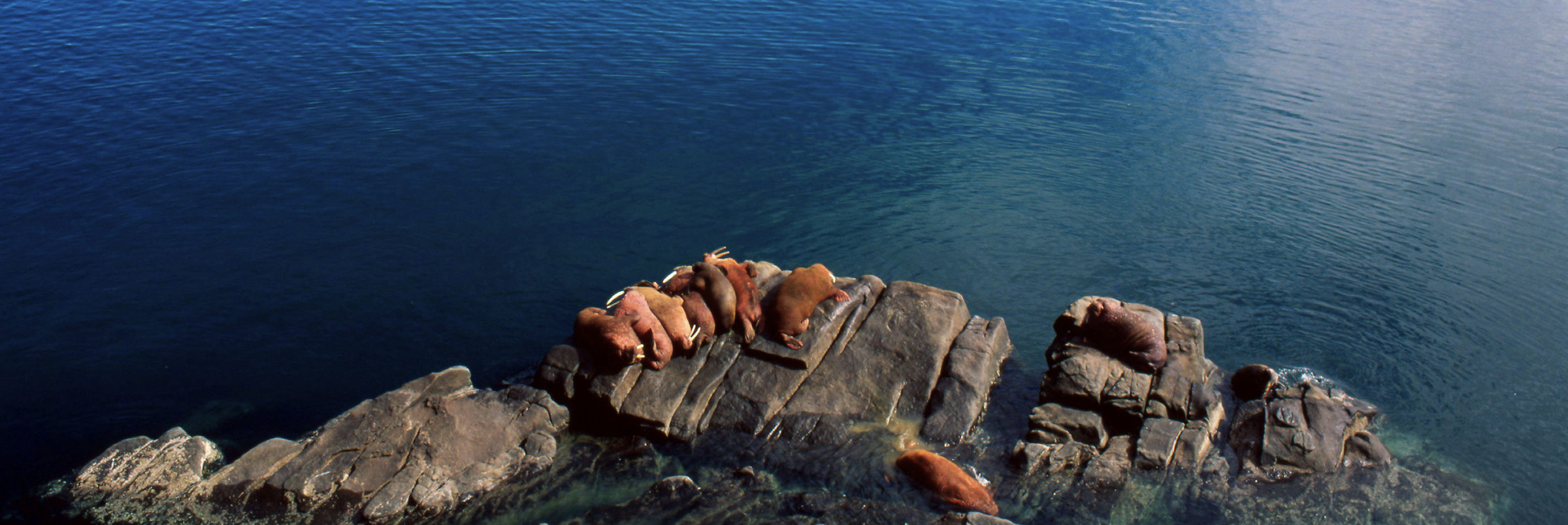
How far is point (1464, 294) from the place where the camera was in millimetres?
16953

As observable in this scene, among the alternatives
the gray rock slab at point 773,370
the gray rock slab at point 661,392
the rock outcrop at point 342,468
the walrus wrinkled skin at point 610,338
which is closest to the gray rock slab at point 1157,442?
the gray rock slab at point 773,370

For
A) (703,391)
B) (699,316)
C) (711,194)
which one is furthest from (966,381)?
(711,194)

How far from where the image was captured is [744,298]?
13.2 meters

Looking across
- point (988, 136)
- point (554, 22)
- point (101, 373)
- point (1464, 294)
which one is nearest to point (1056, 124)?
point (988, 136)

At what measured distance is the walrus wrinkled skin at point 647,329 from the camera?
1243 cm

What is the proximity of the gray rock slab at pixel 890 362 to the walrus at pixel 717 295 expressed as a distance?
153cm

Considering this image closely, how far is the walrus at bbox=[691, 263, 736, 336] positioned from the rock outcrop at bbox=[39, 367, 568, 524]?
114 inches

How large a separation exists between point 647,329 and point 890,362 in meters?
3.68

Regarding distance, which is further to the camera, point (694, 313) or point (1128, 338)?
point (1128, 338)

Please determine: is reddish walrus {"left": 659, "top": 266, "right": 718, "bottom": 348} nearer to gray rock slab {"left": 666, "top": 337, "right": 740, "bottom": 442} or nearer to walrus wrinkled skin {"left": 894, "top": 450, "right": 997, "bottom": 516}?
gray rock slab {"left": 666, "top": 337, "right": 740, "bottom": 442}

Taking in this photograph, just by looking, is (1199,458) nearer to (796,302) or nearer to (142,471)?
(796,302)

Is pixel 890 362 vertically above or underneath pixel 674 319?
underneath

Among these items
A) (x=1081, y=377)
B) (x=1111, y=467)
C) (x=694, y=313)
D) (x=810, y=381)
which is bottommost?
(x=810, y=381)

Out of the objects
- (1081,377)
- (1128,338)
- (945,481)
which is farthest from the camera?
(1128,338)
